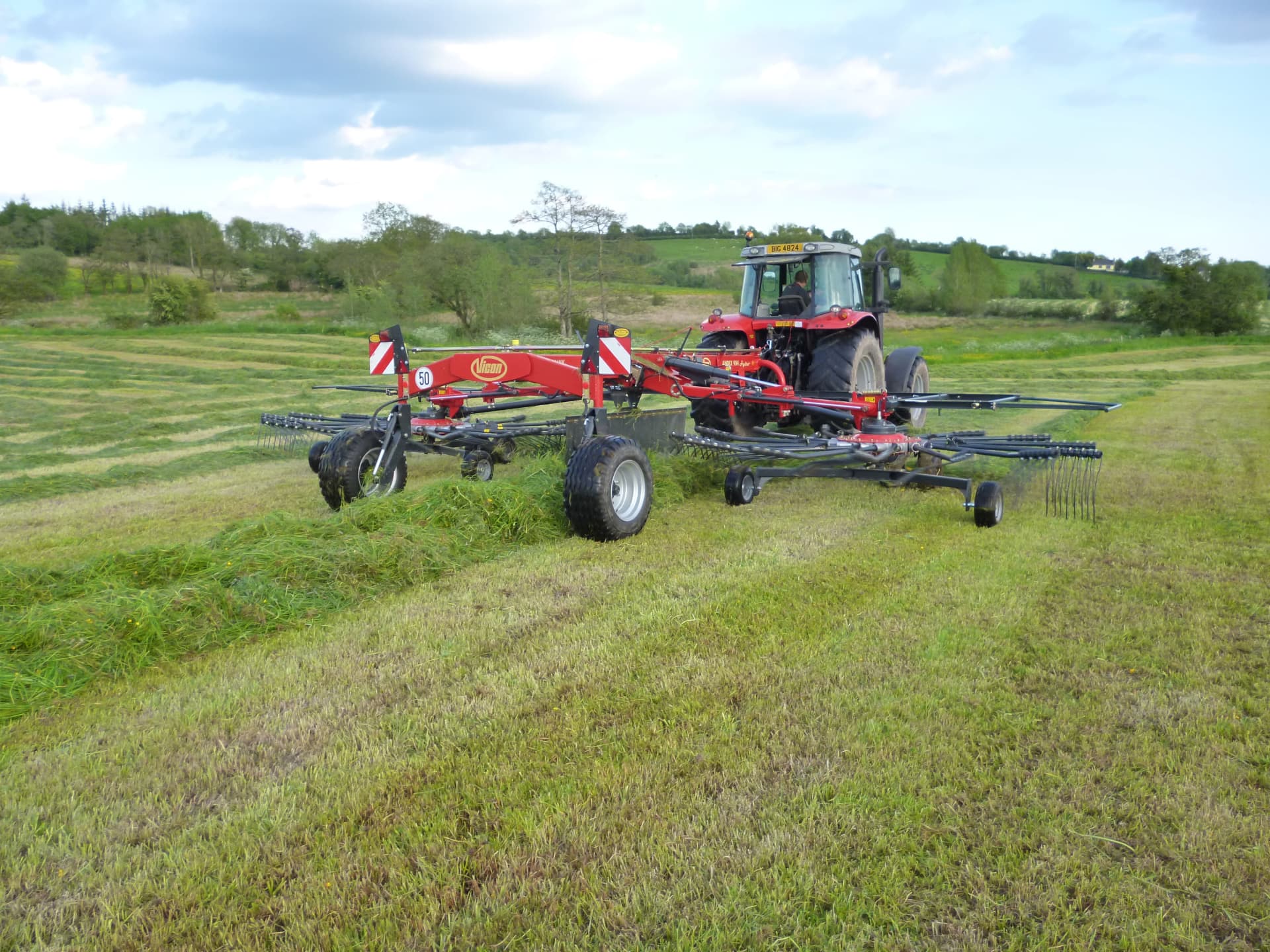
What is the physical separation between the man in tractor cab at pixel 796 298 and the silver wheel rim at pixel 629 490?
3.66 meters

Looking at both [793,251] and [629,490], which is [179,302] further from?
[629,490]

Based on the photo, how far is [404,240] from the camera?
49469 mm

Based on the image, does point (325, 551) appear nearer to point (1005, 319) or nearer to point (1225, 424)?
point (1225, 424)

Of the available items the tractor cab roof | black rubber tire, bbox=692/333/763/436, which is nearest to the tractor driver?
the tractor cab roof

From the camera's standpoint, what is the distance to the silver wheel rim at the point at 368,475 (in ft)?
22.9

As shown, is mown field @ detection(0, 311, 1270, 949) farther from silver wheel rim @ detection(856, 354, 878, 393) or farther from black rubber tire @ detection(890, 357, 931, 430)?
black rubber tire @ detection(890, 357, 931, 430)

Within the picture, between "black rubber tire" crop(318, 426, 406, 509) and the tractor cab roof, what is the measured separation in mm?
4456

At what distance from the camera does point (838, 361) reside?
899 centimetres

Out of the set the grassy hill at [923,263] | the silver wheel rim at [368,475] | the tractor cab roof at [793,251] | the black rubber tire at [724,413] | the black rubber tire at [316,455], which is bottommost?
the black rubber tire at [316,455]

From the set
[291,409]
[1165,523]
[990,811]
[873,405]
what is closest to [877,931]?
[990,811]

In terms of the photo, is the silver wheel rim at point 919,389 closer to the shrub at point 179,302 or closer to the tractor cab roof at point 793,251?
the tractor cab roof at point 793,251

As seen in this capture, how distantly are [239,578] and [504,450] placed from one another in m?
4.51

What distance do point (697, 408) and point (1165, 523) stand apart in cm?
428

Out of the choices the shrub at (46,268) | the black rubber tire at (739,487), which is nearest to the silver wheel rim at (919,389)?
the black rubber tire at (739,487)
